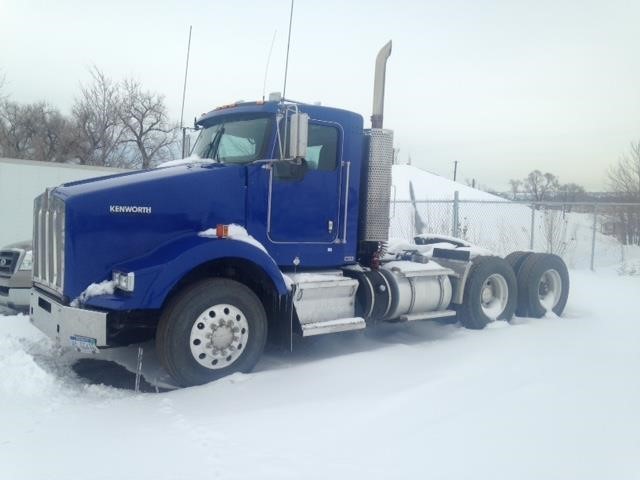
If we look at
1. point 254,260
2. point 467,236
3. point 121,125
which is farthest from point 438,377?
point 121,125

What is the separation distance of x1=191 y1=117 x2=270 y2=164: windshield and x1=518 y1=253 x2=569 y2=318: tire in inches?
200

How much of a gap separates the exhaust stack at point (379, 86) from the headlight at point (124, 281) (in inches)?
147

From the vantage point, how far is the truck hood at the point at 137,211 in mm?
5117

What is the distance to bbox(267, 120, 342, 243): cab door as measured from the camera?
6.12 m

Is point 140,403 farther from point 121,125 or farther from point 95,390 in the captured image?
point 121,125

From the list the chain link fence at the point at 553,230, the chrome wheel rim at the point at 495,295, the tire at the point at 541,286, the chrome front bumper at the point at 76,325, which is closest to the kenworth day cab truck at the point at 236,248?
the chrome front bumper at the point at 76,325

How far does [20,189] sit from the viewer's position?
12.8 metres

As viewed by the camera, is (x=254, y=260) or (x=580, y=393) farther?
(x=254, y=260)

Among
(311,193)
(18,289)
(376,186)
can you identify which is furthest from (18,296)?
(376,186)

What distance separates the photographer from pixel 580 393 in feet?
15.9

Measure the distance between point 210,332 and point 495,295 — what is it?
491cm

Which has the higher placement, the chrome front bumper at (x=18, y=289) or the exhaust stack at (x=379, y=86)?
the exhaust stack at (x=379, y=86)

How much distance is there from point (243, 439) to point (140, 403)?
4.25ft

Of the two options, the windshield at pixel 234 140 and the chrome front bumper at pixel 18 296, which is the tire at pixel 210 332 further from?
the chrome front bumper at pixel 18 296
